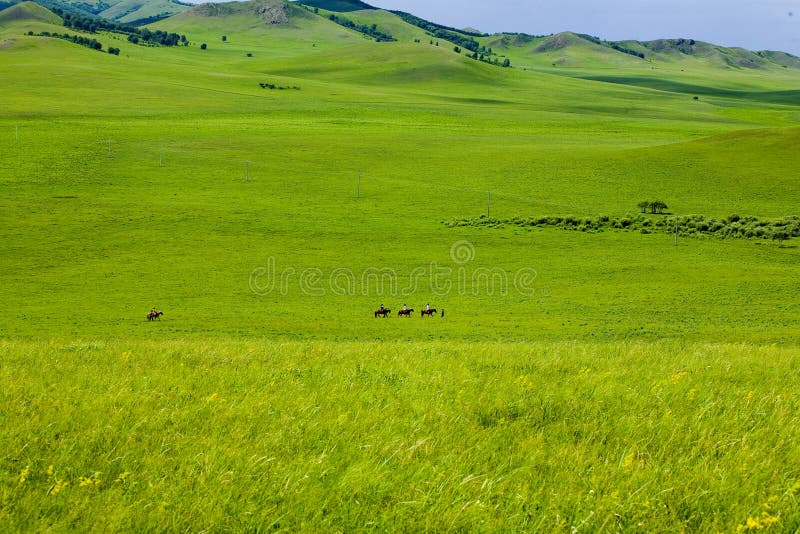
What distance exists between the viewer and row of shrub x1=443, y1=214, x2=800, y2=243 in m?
56.0

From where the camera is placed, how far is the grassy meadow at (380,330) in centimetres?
487

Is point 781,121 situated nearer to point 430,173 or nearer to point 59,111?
point 430,173

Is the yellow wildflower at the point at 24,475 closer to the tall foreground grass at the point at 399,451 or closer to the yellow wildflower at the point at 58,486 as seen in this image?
the tall foreground grass at the point at 399,451

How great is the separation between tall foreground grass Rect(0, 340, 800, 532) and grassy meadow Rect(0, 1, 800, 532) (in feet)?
0.10

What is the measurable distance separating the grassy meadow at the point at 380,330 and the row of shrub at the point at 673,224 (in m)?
1.75

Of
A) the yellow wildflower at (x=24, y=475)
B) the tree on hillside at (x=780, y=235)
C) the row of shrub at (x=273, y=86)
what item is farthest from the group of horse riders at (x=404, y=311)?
the row of shrub at (x=273, y=86)

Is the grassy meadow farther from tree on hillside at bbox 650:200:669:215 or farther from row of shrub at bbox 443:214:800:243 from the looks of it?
row of shrub at bbox 443:214:800:243

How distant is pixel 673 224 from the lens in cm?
5859

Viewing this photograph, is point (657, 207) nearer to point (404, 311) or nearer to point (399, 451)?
point (404, 311)

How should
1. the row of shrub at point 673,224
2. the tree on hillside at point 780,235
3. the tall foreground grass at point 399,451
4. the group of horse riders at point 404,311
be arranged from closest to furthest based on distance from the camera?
1. the tall foreground grass at point 399,451
2. the group of horse riders at point 404,311
3. the tree on hillside at point 780,235
4. the row of shrub at point 673,224

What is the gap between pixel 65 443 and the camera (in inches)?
223

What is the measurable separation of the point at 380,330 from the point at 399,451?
1032 inches

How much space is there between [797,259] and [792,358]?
1719 inches

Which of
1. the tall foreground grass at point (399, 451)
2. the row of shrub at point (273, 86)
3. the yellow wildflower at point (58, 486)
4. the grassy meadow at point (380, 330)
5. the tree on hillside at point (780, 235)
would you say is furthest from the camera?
the row of shrub at point (273, 86)
